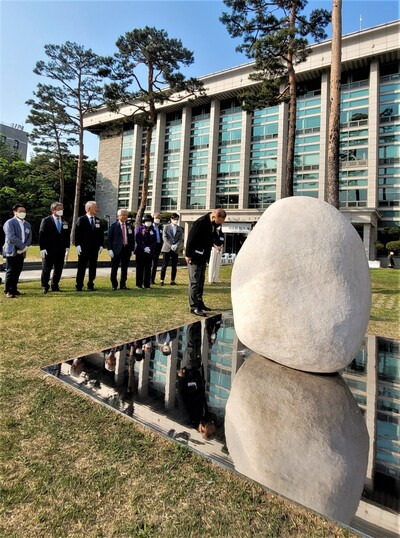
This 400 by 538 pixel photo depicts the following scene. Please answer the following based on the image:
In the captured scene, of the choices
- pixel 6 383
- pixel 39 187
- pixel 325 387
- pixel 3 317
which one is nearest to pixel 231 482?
pixel 325 387

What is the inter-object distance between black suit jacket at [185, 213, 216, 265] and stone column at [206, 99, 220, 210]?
115 ft

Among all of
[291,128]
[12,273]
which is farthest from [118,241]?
[291,128]

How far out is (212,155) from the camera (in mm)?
40688

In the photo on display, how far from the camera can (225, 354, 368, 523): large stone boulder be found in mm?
1731

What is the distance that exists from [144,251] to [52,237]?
7.54ft

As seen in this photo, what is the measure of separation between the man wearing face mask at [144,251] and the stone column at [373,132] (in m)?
30.2

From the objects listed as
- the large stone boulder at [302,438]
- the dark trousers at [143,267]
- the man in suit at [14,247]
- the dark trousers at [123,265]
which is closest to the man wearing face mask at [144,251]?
the dark trousers at [143,267]

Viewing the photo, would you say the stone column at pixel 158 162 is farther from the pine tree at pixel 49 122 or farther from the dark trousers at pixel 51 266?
the dark trousers at pixel 51 266

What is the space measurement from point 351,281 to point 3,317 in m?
4.87

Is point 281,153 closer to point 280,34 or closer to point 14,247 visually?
point 280,34

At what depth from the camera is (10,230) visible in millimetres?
6992

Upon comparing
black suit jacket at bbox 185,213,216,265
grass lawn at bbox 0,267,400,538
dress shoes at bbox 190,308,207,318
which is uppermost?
black suit jacket at bbox 185,213,216,265

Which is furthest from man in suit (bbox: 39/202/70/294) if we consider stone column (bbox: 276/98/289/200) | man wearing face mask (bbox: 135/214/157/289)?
stone column (bbox: 276/98/289/200)

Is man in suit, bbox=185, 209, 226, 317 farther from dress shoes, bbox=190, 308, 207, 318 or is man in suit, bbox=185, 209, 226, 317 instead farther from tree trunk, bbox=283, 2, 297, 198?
tree trunk, bbox=283, 2, 297, 198
